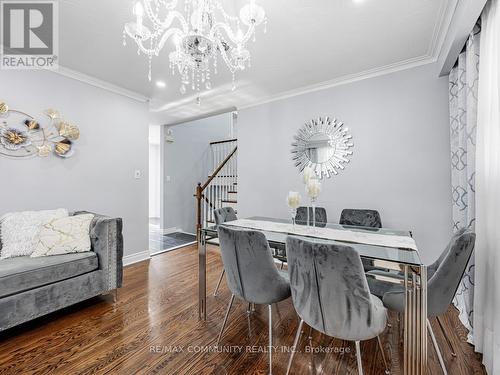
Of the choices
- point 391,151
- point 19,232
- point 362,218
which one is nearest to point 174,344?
point 19,232

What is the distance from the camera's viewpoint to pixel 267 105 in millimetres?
3686

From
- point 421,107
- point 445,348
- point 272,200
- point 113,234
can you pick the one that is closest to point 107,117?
point 113,234

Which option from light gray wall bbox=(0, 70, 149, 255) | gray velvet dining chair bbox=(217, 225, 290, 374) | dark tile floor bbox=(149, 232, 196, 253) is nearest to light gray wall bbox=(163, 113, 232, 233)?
dark tile floor bbox=(149, 232, 196, 253)

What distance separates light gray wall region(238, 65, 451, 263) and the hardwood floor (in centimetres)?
100

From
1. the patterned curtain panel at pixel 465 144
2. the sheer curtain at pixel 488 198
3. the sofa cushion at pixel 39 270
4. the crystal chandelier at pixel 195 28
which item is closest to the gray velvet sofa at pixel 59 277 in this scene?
the sofa cushion at pixel 39 270

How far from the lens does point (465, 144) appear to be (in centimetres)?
202

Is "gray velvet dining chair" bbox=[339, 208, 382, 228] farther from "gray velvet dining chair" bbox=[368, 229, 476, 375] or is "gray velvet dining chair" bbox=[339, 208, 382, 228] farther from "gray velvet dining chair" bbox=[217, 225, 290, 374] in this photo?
"gray velvet dining chair" bbox=[217, 225, 290, 374]

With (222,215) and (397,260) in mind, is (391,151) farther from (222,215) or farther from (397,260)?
(222,215)

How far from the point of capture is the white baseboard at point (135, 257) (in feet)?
11.1

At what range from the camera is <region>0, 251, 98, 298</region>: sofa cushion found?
69.7 inches

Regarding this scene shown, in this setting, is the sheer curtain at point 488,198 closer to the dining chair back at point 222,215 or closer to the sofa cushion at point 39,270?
the dining chair back at point 222,215

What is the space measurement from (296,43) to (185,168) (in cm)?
419

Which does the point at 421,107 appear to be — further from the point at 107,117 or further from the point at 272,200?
the point at 107,117

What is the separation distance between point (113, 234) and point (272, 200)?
2109mm
